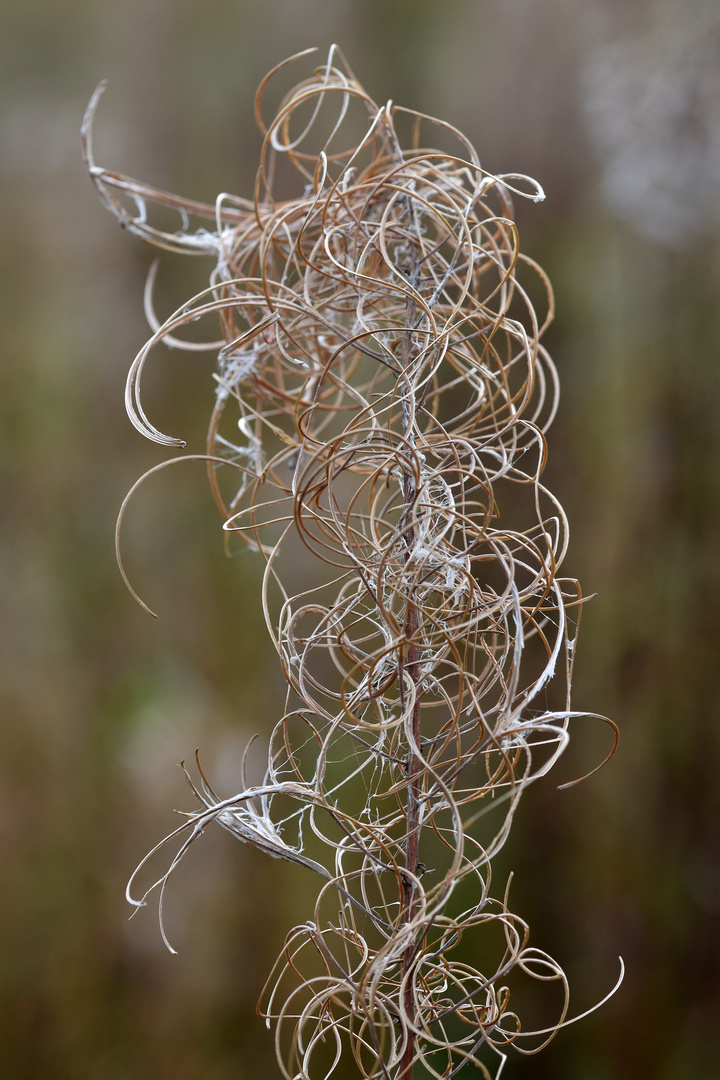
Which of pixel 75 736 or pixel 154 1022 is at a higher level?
pixel 75 736

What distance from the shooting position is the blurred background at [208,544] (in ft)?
2.41

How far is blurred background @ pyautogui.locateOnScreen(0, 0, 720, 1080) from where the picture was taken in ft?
2.41

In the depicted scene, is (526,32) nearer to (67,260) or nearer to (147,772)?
(67,260)

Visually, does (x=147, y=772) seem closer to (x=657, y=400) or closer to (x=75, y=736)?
(x=75, y=736)

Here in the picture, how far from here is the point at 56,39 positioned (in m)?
0.74

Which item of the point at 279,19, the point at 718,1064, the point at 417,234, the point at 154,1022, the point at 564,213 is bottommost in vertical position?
the point at 154,1022

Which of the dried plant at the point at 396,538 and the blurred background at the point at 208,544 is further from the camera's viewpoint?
the blurred background at the point at 208,544

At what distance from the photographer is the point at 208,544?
2.62ft

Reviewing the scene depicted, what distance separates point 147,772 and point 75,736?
3.5 inches

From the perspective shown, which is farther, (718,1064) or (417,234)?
(718,1064)

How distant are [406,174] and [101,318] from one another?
62cm

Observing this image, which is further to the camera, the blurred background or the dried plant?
the blurred background

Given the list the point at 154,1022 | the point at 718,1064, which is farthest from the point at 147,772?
the point at 718,1064

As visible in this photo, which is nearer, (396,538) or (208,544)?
(396,538)
